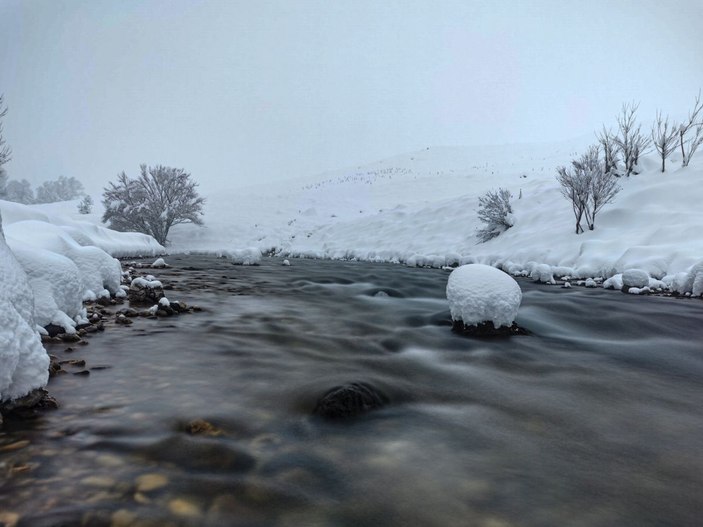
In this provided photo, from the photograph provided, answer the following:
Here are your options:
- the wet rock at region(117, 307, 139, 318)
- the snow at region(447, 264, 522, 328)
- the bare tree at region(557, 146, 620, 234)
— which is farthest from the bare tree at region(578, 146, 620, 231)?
the wet rock at region(117, 307, 139, 318)

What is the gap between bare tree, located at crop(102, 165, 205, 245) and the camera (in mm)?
28344

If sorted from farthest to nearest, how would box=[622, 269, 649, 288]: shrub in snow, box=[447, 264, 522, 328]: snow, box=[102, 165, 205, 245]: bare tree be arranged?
box=[102, 165, 205, 245]: bare tree
box=[622, 269, 649, 288]: shrub in snow
box=[447, 264, 522, 328]: snow

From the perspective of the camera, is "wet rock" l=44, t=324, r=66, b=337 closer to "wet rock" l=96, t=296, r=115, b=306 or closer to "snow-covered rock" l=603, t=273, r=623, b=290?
"wet rock" l=96, t=296, r=115, b=306

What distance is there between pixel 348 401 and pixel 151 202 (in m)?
29.4

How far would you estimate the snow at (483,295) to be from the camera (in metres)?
5.52

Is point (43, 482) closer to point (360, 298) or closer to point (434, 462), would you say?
point (434, 462)

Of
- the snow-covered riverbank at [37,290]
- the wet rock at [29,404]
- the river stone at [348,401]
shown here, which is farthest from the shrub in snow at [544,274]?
the wet rock at [29,404]

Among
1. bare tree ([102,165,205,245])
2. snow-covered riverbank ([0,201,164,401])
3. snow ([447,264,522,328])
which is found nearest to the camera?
snow-covered riverbank ([0,201,164,401])

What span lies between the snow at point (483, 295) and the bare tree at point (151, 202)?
1078 inches

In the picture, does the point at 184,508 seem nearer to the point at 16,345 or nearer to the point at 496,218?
the point at 16,345

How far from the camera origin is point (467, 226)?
814 inches

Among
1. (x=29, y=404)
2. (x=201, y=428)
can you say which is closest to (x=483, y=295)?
(x=201, y=428)

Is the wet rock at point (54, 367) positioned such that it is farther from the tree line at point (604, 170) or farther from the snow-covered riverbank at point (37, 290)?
the tree line at point (604, 170)

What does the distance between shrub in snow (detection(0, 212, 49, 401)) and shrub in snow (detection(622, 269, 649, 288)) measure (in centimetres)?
1133
